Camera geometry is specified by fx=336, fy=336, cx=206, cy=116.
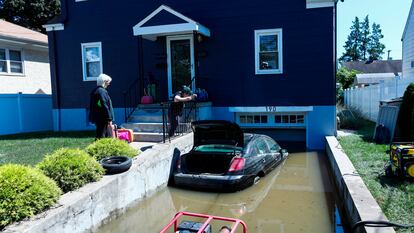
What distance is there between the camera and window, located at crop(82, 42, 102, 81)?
12.9 m

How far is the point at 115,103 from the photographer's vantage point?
41.6ft

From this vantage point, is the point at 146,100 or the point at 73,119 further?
the point at 73,119

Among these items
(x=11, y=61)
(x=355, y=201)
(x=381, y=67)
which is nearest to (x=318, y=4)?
(x=355, y=201)

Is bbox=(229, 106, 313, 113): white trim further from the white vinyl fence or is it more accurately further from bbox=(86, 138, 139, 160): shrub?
bbox=(86, 138, 139, 160): shrub

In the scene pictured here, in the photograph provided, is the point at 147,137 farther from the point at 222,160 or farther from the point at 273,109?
the point at 273,109

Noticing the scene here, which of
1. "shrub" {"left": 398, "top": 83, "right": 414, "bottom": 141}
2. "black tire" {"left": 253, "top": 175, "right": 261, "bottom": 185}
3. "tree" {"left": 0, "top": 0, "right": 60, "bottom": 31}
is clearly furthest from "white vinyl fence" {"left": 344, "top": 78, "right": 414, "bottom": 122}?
"tree" {"left": 0, "top": 0, "right": 60, "bottom": 31}

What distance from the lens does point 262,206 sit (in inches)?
226

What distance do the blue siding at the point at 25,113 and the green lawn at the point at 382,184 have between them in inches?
490

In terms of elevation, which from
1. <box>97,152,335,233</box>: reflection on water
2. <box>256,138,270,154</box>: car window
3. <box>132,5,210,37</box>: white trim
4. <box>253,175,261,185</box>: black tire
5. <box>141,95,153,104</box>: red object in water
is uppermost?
<box>132,5,210,37</box>: white trim

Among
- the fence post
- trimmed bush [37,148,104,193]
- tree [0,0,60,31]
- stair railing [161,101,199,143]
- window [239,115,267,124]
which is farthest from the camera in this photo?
tree [0,0,60,31]

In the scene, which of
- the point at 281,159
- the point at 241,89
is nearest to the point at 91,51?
the point at 241,89

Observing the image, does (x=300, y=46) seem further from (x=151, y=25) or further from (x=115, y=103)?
(x=115, y=103)

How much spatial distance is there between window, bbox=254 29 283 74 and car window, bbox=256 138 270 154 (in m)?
4.06

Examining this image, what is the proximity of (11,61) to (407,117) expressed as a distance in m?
16.3
